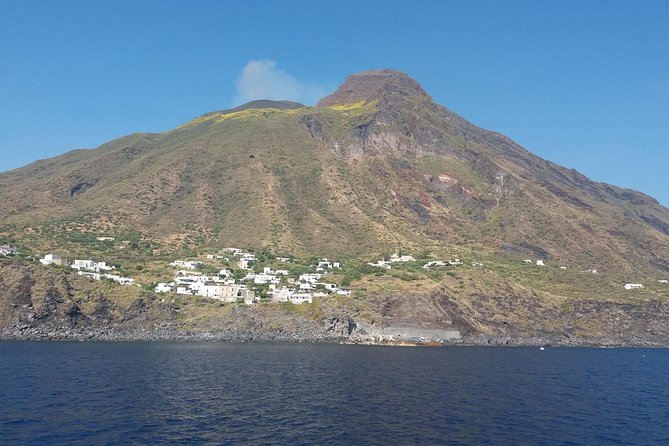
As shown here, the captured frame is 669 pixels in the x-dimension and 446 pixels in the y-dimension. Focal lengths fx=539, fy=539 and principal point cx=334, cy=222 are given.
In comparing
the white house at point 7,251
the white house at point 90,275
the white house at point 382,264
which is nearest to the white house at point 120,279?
the white house at point 90,275

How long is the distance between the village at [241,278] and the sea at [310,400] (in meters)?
40.5

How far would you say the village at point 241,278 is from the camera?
132425 mm

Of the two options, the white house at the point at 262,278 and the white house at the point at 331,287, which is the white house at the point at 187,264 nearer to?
the white house at the point at 262,278

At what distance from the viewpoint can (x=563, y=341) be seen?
14475 centimetres

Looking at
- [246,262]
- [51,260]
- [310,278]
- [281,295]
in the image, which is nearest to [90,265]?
[51,260]

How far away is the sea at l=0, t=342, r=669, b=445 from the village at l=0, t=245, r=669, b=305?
40.5m

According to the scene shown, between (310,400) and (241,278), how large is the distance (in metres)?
98.4

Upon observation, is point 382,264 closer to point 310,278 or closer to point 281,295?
point 310,278

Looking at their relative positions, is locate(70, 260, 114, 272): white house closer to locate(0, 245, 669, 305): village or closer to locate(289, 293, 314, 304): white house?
locate(0, 245, 669, 305): village

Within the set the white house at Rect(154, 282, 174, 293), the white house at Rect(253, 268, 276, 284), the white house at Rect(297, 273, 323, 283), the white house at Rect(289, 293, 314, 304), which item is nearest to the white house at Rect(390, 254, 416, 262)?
the white house at Rect(297, 273, 323, 283)

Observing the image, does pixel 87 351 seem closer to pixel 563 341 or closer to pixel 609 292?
pixel 563 341

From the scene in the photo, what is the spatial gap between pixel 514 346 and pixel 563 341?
17549 millimetres

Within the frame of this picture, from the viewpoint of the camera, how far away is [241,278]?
14838 cm

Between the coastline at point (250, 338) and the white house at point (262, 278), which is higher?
the white house at point (262, 278)
